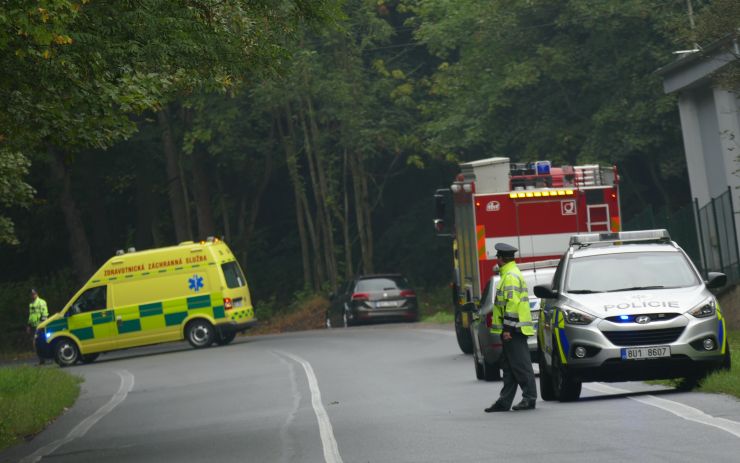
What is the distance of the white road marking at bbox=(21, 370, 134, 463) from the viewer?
15380 millimetres

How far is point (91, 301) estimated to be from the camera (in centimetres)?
3678

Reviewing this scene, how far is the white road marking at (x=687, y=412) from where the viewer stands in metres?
12.3

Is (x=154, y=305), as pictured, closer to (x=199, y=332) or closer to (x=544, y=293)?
(x=199, y=332)

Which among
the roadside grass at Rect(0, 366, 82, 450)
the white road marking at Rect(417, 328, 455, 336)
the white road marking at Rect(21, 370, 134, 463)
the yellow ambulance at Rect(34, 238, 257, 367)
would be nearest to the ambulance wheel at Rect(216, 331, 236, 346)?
the yellow ambulance at Rect(34, 238, 257, 367)

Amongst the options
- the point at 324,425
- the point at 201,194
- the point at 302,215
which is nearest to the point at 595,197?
the point at 324,425

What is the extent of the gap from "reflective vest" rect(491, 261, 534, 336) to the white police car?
45cm

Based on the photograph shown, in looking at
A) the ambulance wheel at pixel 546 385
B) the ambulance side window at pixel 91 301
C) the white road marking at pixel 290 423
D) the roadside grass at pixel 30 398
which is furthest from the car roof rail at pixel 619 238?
the ambulance side window at pixel 91 301

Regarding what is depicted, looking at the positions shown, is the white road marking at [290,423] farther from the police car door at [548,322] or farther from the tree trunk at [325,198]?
the tree trunk at [325,198]

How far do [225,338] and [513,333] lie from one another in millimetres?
22940

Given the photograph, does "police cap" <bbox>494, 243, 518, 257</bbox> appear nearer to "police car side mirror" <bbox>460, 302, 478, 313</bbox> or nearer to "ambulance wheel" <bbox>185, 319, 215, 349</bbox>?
"police car side mirror" <bbox>460, 302, 478, 313</bbox>

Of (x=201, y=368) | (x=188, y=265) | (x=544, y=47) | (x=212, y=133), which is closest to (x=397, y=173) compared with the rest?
(x=212, y=133)

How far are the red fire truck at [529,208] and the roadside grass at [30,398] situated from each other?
668 cm

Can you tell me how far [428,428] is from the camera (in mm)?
14133

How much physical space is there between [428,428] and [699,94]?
68.4 ft
